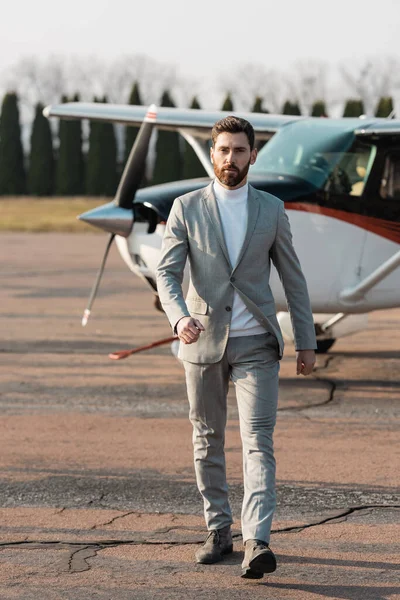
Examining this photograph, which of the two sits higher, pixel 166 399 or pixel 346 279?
pixel 346 279

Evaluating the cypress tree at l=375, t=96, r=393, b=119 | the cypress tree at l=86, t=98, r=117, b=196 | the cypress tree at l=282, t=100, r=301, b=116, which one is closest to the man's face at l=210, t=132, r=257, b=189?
the cypress tree at l=375, t=96, r=393, b=119

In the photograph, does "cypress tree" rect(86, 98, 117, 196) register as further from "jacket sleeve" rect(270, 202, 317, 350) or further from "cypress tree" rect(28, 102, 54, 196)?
"jacket sleeve" rect(270, 202, 317, 350)

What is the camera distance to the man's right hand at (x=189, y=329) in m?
4.81

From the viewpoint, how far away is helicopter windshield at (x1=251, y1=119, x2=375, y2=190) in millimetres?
10211

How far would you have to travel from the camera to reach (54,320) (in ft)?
48.1

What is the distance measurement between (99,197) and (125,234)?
4001 cm

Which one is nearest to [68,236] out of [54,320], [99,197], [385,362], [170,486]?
[99,197]

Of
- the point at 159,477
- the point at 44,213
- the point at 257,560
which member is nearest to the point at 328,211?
the point at 159,477

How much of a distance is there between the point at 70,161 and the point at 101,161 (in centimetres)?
157

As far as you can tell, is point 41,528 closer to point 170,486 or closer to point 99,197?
point 170,486

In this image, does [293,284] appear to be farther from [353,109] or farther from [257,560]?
[353,109]

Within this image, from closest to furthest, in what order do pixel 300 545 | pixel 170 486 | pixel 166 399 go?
pixel 300 545 < pixel 170 486 < pixel 166 399

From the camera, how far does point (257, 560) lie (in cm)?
482

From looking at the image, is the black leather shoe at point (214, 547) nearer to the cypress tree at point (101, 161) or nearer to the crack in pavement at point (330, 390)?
the crack in pavement at point (330, 390)
